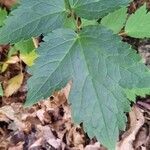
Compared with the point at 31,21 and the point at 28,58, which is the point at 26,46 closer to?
the point at 28,58

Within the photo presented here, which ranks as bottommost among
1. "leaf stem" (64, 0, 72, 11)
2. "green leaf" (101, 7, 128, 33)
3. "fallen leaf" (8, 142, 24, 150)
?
"fallen leaf" (8, 142, 24, 150)

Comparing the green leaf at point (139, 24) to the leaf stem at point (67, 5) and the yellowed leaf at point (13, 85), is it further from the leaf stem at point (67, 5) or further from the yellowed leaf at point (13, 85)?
the yellowed leaf at point (13, 85)

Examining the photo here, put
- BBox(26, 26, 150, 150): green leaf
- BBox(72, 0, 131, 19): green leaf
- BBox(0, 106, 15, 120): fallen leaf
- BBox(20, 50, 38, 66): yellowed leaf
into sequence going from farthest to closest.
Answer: BBox(0, 106, 15, 120): fallen leaf → BBox(20, 50, 38, 66): yellowed leaf → BBox(72, 0, 131, 19): green leaf → BBox(26, 26, 150, 150): green leaf

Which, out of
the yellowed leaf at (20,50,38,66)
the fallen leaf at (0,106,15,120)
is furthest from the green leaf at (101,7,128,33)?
the fallen leaf at (0,106,15,120)

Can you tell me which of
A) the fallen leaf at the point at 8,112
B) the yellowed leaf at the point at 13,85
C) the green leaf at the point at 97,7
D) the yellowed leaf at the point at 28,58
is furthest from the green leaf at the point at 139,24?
the fallen leaf at the point at 8,112

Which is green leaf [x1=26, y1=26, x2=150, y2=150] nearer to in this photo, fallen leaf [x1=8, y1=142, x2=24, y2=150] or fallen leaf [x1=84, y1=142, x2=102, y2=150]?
fallen leaf [x1=84, y1=142, x2=102, y2=150]
